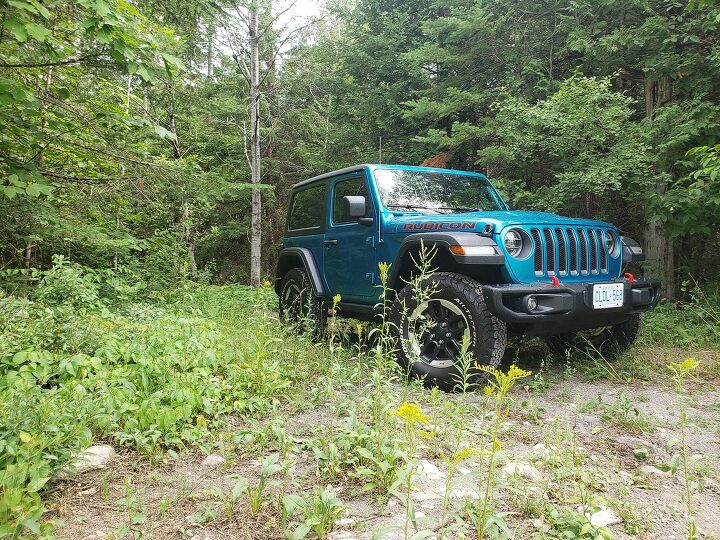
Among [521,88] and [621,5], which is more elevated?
[621,5]

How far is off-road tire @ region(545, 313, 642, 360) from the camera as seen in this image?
445 centimetres

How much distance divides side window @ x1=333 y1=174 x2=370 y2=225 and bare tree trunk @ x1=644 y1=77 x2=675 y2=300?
488cm

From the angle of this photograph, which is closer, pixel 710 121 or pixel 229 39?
pixel 710 121

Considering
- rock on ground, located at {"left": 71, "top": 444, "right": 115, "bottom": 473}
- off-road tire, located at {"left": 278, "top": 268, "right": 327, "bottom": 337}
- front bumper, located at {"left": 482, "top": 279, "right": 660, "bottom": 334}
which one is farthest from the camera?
off-road tire, located at {"left": 278, "top": 268, "right": 327, "bottom": 337}

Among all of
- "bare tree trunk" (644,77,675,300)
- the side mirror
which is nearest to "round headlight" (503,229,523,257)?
the side mirror

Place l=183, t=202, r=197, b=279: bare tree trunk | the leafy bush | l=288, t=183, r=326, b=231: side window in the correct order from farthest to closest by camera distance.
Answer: l=183, t=202, r=197, b=279: bare tree trunk
l=288, t=183, r=326, b=231: side window
the leafy bush

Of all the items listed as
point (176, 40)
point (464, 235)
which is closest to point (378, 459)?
point (464, 235)

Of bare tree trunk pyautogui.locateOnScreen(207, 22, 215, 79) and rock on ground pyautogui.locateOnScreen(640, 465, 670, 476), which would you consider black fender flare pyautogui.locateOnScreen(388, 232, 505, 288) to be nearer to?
rock on ground pyautogui.locateOnScreen(640, 465, 670, 476)

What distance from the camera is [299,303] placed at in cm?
562

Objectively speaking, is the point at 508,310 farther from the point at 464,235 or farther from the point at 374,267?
the point at 374,267

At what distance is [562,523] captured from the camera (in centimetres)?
170

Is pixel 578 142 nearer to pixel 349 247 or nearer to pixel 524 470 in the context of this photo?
pixel 349 247

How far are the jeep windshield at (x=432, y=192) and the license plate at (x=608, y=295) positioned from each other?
5.20 ft

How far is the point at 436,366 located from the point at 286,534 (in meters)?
2.16
